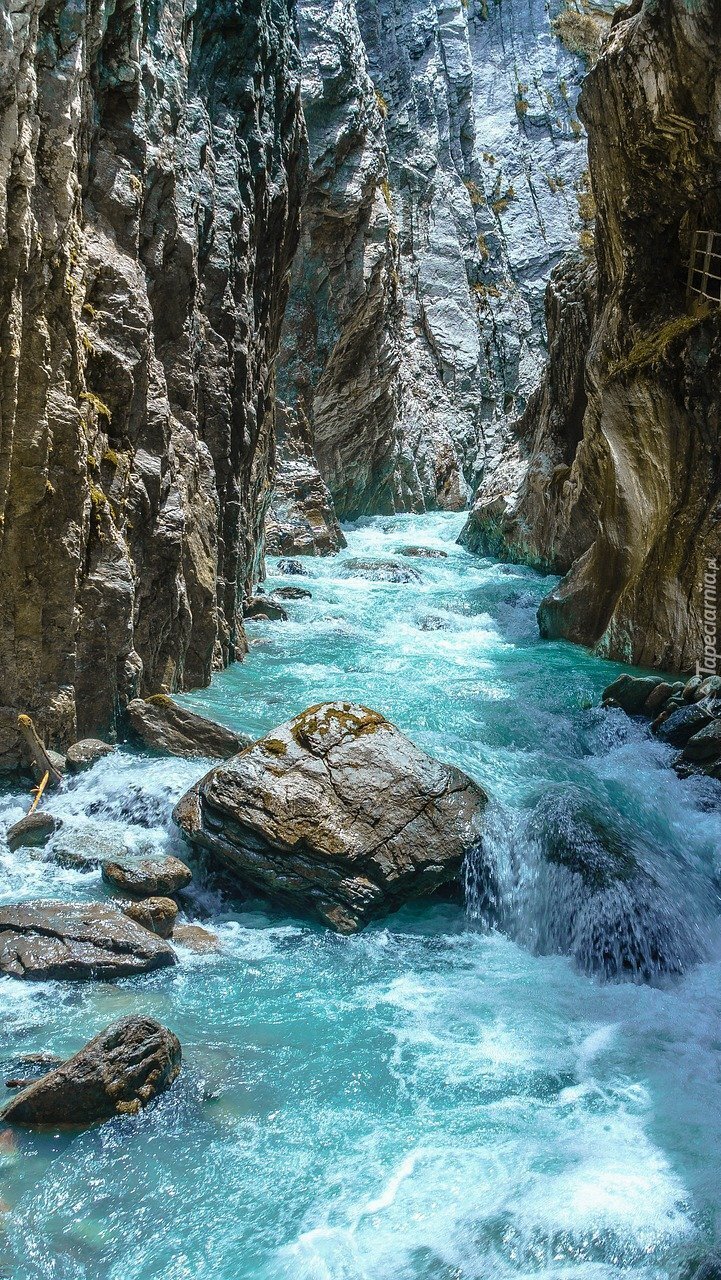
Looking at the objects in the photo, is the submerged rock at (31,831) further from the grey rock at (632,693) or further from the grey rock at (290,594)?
the grey rock at (290,594)

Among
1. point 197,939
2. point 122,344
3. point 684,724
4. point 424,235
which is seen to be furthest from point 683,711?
point 424,235

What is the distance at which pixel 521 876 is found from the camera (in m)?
7.92

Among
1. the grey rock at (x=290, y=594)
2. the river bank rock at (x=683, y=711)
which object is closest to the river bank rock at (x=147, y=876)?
the river bank rock at (x=683, y=711)

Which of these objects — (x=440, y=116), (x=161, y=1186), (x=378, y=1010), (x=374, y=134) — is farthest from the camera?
(x=440, y=116)

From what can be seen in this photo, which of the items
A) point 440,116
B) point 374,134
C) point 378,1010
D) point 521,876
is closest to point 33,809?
→ point 378,1010

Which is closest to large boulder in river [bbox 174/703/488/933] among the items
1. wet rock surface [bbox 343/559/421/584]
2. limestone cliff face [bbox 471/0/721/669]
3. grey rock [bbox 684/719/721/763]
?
grey rock [bbox 684/719/721/763]

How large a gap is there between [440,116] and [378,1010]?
60406 millimetres

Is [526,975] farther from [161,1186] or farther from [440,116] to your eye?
[440,116]

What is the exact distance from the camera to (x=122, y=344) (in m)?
10.1

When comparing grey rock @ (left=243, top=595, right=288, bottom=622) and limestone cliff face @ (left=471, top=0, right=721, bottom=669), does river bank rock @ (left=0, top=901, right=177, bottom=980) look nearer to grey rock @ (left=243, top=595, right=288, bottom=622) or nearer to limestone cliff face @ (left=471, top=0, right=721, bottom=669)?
limestone cliff face @ (left=471, top=0, right=721, bottom=669)

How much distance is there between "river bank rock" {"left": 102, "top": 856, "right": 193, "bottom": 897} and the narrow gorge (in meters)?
0.03

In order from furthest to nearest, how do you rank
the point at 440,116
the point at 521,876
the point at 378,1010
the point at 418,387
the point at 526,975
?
1. the point at 440,116
2. the point at 418,387
3. the point at 521,876
4. the point at 526,975
5. the point at 378,1010

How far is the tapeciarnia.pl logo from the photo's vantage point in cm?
1213

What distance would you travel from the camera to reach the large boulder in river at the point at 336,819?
295 inches
